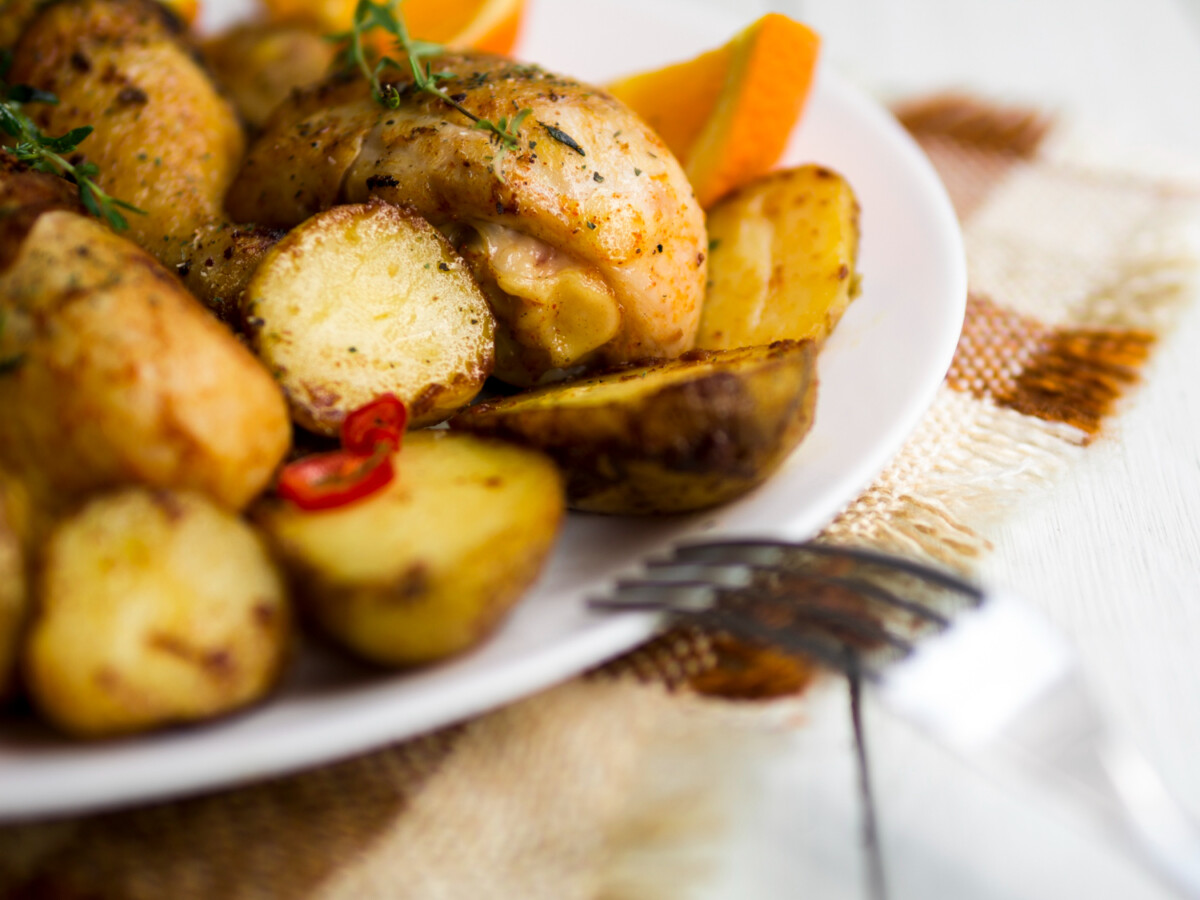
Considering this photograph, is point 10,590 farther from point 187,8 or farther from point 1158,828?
point 187,8

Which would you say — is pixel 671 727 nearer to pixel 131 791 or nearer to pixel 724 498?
pixel 724 498

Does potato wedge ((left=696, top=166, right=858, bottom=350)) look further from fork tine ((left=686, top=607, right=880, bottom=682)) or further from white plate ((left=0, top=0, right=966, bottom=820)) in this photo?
fork tine ((left=686, top=607, right=880, bottom=682))

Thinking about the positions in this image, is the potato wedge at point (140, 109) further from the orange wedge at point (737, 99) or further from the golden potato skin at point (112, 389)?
the orange wedge at point (737, 99)

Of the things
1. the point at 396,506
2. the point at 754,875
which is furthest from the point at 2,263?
the point at 754,875

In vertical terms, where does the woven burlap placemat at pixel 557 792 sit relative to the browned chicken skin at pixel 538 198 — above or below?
below

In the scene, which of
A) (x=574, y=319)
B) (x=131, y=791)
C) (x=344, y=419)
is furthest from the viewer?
(x=574, y=319)

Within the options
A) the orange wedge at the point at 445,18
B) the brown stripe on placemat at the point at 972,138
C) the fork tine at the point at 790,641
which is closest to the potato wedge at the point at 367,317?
the fork tine at the point at 790,641

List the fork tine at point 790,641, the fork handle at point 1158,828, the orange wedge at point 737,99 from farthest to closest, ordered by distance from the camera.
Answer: the orange wedge at point 737,99, the fork tine at point 790,641, the fork handle at point 1158,828
